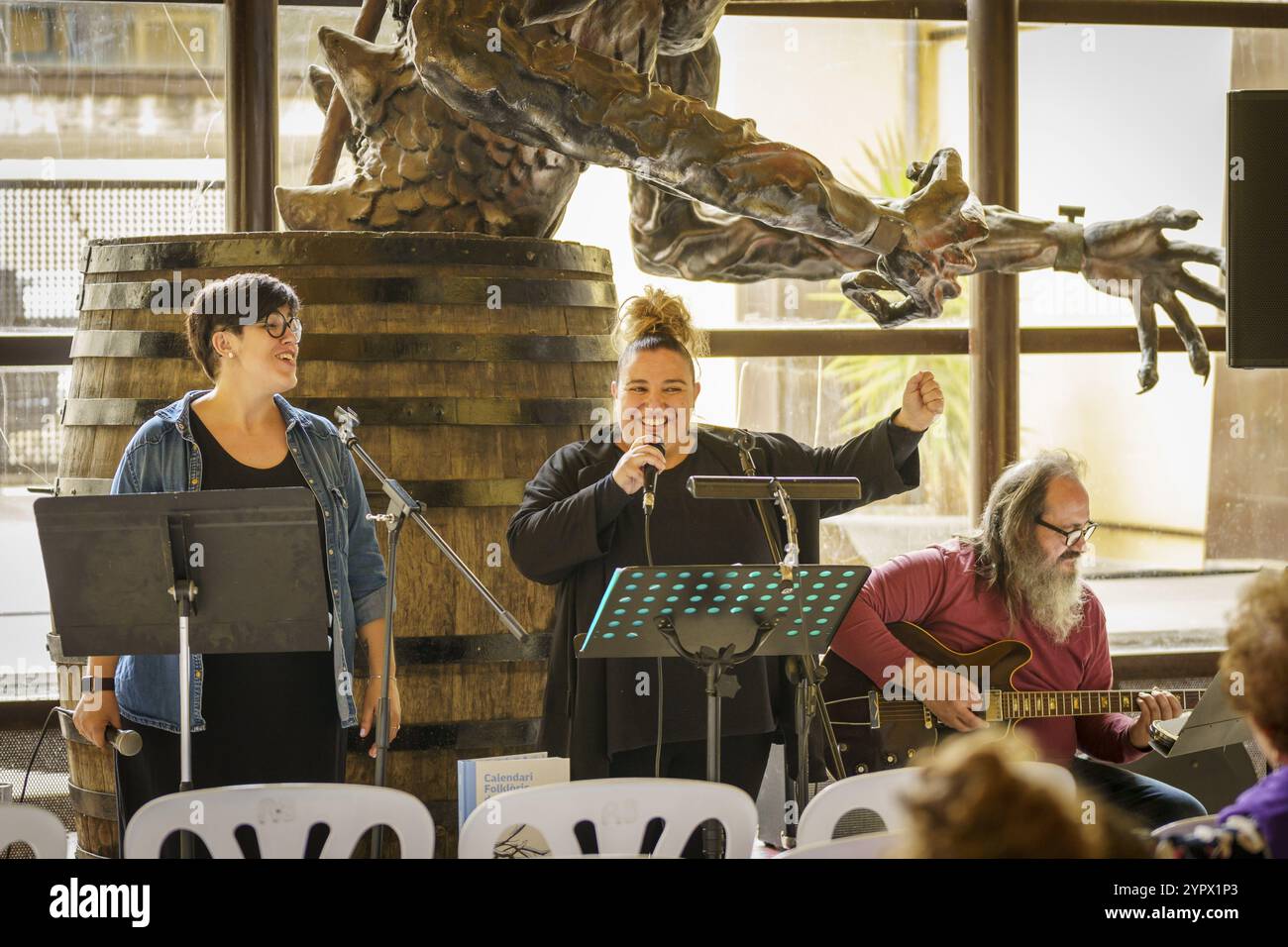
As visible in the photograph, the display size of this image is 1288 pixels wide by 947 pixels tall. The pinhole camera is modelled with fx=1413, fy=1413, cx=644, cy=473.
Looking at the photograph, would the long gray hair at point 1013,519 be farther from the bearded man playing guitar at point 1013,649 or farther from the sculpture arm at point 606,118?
the sculpture arm at point 606,118

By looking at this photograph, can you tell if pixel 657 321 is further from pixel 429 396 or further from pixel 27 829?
pixel 27 829

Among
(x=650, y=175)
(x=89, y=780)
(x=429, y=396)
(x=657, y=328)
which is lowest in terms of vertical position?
(x=89, y=780)

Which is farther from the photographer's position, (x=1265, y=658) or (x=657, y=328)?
(x=657, y=328)

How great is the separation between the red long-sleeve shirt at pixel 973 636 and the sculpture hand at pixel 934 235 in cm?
62

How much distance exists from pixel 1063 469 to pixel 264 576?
1.83m

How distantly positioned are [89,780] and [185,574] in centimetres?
95

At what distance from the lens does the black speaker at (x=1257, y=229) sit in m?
2.69

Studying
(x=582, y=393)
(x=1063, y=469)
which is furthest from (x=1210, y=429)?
(x=582, y=393)

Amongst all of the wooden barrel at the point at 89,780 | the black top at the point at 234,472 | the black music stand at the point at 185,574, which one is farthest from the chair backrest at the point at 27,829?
the wooden barrel at the point at 89,780

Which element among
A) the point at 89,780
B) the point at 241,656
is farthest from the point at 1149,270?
the point at 89,780

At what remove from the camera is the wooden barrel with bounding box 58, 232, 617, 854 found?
2.93m

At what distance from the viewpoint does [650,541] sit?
2.68 meters
